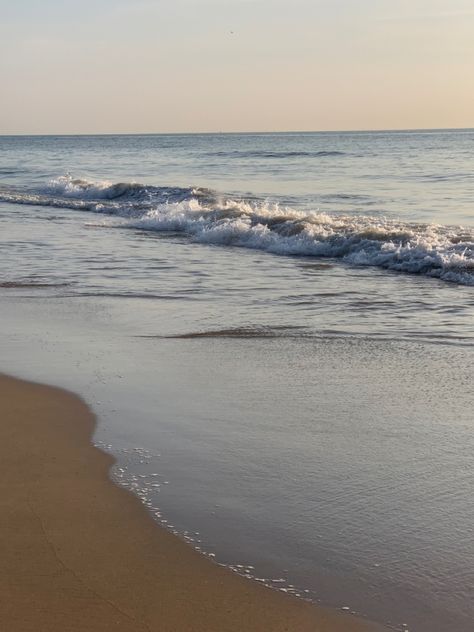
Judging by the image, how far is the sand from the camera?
121 inches

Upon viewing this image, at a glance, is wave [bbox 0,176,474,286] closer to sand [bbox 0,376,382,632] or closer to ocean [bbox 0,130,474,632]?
ocean [bbox 0,130,474,632]

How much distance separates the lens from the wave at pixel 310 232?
1245cm

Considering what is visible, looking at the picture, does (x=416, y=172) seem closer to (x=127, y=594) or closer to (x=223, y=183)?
(x=223, y=183)

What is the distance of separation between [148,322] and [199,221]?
420 inches

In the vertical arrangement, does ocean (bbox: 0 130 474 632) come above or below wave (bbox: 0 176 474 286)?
below

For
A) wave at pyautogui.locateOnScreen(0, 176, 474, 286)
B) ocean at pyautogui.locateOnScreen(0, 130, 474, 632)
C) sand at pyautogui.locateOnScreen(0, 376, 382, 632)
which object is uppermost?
wave at pyautogui.locateOnScreen(0, 176, 474, 286)

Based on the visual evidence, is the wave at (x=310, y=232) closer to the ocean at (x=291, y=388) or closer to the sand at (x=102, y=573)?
the ocean at (x=291, y=388)

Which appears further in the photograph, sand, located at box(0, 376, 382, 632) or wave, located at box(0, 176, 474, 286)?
wave, located at box(0, 176, 474, 286)

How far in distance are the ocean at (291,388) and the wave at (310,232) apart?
A: 61mm

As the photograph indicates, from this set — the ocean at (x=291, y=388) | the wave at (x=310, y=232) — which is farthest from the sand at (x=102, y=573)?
the wave at (x=310, y=232)

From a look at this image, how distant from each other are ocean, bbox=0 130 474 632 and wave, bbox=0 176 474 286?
2.4 inches

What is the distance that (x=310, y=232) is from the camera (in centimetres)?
1528

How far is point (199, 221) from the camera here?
18.6 meters

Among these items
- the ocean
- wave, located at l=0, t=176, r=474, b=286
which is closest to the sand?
the ocean
